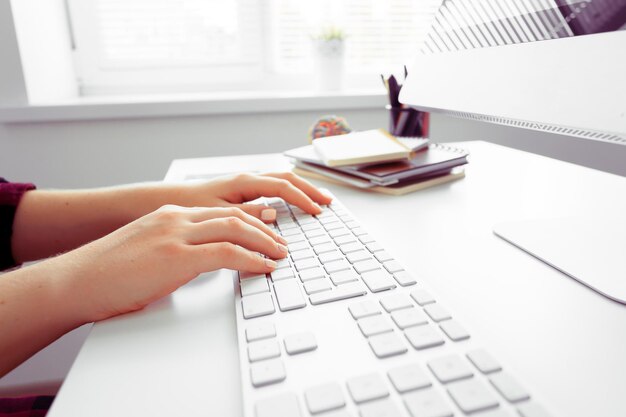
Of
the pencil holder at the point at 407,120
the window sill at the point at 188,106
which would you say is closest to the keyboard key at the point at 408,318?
the pencil holder at the point at 407,120

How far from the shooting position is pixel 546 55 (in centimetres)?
47

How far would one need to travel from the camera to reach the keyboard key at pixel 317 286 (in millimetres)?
354

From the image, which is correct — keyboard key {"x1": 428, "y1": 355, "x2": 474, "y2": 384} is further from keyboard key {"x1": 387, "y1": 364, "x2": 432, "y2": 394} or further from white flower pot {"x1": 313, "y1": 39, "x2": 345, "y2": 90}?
white flower pot {"x1": 313, "y1": 39, "x2": 345, "y2": 90}

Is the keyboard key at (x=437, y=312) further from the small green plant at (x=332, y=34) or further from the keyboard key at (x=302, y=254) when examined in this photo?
the small green plant at (x=332, y=34)

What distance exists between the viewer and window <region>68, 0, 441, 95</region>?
144 centimetres

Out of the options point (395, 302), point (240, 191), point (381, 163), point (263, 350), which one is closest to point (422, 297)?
point (395, 302)

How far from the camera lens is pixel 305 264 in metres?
0.40

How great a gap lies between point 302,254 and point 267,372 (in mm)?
174

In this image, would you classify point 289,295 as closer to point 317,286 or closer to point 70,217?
point 317,286

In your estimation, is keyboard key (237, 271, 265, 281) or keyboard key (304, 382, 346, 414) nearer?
keyboard key (304, 382, 346, 414)

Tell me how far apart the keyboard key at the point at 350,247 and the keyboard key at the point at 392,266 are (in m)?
0.05

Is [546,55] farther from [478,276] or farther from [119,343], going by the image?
[119,343]

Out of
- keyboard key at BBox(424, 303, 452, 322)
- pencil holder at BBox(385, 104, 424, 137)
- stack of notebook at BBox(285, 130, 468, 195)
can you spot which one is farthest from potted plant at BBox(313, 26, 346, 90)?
keyboard key at BBox(424, 303, 452, 322)

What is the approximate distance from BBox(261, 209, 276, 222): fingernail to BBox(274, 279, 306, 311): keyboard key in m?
0.17
